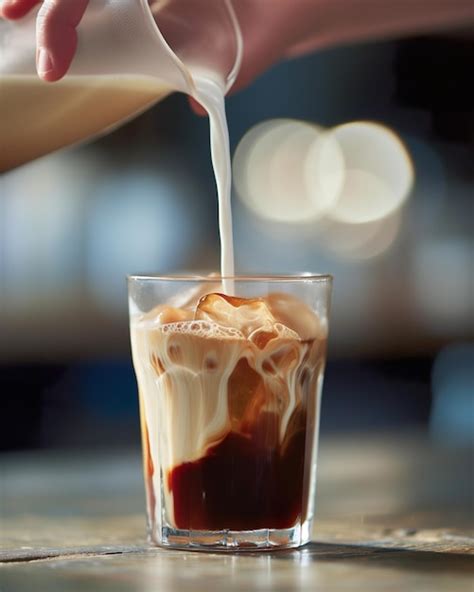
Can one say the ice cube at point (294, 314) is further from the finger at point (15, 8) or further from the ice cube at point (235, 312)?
the finger at point (15, 8)

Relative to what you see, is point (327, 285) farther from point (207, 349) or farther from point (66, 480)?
point (66, 480)

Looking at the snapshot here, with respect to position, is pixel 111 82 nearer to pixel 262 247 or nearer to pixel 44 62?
pixel 44 62

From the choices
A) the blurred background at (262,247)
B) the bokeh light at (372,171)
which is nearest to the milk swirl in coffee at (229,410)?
the blurred background at (262,247)

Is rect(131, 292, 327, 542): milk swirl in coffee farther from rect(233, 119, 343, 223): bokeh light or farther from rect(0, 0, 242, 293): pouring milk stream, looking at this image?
rect(233, 119, 343, 223): bokeh light

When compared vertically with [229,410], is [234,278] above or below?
above

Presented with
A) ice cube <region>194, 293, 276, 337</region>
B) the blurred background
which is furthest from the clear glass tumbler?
the blurred background

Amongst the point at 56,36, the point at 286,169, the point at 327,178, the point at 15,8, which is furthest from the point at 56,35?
the point at 327,178

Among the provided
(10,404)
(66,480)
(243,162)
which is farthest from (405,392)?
(66,480)
